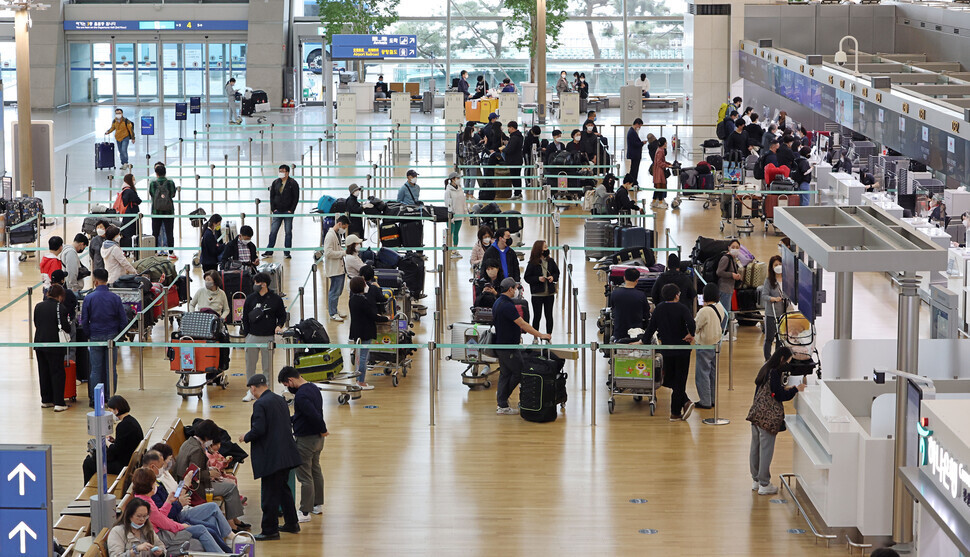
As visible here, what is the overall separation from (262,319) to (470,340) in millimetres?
2103

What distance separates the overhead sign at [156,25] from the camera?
42875 mm

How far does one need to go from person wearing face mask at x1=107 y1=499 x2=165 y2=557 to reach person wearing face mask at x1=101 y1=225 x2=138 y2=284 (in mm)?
7220

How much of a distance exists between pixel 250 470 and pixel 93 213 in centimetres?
900

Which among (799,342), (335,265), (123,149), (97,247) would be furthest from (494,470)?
(123,149)

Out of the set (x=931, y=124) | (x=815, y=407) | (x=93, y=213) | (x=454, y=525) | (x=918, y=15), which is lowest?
(x=454, y=525)

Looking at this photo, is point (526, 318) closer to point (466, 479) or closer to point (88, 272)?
point (466, 479)

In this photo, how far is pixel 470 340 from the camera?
1298 centimetres

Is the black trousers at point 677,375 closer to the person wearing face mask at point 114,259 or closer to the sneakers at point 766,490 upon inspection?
the sneakers at point 766,490

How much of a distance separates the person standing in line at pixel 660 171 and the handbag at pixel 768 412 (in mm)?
12925

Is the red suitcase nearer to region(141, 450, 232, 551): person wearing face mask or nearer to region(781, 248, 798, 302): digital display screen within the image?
region(141, 450, 232, 551): person wearing face mask

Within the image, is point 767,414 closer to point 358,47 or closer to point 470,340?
point 470,340

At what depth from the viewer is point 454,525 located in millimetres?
9586

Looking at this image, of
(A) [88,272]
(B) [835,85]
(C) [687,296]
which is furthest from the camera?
(B) [835,85]

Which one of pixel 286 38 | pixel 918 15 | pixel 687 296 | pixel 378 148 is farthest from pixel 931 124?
pixel 286 38
